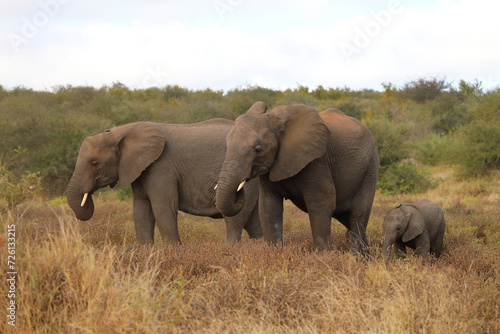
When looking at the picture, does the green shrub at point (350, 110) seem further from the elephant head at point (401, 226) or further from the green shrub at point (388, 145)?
the elephant head at point (401, 226)

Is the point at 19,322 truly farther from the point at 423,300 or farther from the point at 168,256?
the point at 423,300

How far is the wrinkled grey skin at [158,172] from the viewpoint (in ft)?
24.6

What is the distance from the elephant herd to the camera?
607 cm

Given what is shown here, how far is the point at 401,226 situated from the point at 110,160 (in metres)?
3.96

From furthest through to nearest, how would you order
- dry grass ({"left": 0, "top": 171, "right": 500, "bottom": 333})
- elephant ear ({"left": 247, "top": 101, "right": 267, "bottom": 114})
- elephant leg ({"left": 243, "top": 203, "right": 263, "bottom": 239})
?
elephant leg ({"left": 243, "top": 203, "right": 263, "bottom": 239}) < elephant ear ({"left": 247, "top": 101, "right": 267, "bottom": 114}) < dry grass ({"left": 0, "top": 171, "right": 500, "bottom": 333})

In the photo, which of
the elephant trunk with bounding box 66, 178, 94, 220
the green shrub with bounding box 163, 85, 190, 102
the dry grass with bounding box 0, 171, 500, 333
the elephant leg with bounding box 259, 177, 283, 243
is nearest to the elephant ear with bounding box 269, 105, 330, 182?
the elephant leg with bounding box 259, 177, 283, 243

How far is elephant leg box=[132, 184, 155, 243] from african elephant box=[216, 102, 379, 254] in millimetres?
1849

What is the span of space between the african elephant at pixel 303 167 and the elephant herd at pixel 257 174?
0.04ft

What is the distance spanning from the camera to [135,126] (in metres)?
7.84

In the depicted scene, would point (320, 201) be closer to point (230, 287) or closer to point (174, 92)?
point (230, 287)

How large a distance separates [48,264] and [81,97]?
109ft

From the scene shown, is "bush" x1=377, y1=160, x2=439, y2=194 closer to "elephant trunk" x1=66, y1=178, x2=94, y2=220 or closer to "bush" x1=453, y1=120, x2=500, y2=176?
"bush" x1=453, y1=120, x2=500, y2=176

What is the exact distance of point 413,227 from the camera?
7.25 metres

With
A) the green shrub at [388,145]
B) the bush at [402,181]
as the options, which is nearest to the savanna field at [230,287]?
the bush at [402,181]
